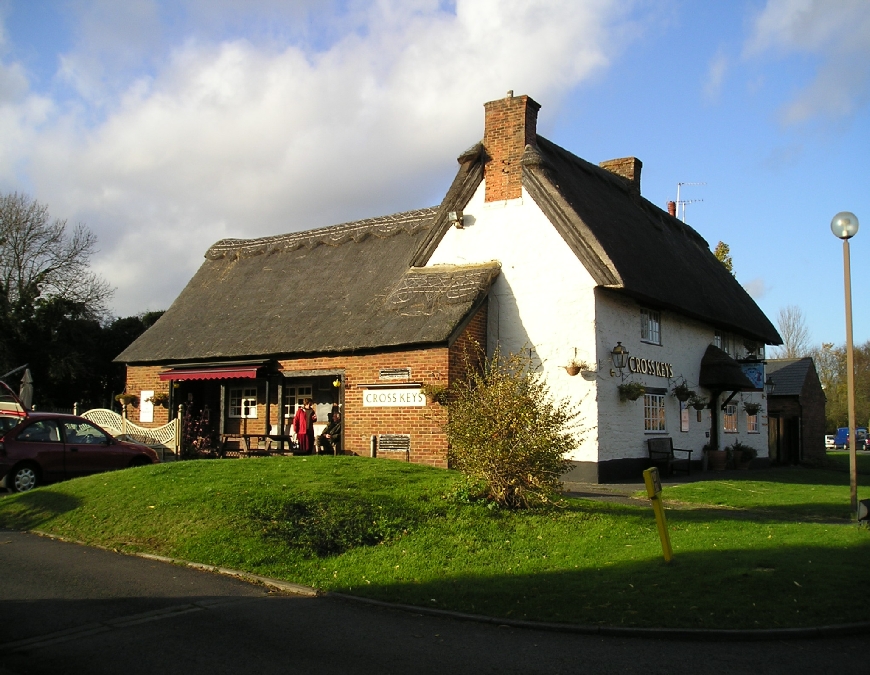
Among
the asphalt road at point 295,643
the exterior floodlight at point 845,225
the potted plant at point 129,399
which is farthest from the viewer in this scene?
the potted plant at point 129,399

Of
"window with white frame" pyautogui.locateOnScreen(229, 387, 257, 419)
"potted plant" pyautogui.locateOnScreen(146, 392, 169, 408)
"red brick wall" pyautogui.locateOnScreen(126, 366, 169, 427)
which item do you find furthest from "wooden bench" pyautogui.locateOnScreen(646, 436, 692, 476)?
"red brick wall" pyautogui.locateOnScreen(126, 366, 169, 427)

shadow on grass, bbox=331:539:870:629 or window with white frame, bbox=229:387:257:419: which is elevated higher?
window with white frame, bbox=229:387:257:419

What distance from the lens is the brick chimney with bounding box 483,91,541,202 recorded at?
67.3ft

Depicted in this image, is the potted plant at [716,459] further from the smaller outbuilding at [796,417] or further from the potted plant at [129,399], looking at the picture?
the potted plant at [129,399]

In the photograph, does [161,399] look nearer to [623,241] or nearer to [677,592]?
[623,241]

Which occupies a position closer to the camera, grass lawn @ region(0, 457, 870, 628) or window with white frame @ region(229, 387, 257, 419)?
grass lawn @ region(0, 457, 870, 628)

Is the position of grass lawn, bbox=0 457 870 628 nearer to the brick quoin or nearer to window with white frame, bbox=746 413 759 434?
the brick quoin

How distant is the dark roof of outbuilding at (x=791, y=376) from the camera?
115ft

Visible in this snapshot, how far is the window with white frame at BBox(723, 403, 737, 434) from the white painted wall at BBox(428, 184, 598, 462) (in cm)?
986

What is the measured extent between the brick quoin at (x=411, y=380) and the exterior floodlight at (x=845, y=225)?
7426 millimetres

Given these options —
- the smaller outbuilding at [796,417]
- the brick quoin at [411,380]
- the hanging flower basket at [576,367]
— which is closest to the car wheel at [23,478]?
the brick quoin at [411,380]

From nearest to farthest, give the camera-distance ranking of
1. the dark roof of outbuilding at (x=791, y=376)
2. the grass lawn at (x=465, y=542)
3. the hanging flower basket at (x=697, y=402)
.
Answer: the grass lawn at (x=465, y=542)
the hanging flower basket at (x=697, y=402)
the dark roof of outbuilding at (x=791, y=376)

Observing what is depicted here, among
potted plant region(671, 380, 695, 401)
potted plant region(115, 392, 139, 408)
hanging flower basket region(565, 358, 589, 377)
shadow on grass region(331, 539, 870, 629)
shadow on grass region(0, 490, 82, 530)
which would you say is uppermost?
hanging flower basket region(565, 358, 589, 377)

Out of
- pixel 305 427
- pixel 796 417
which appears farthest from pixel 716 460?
pixel 305 427
